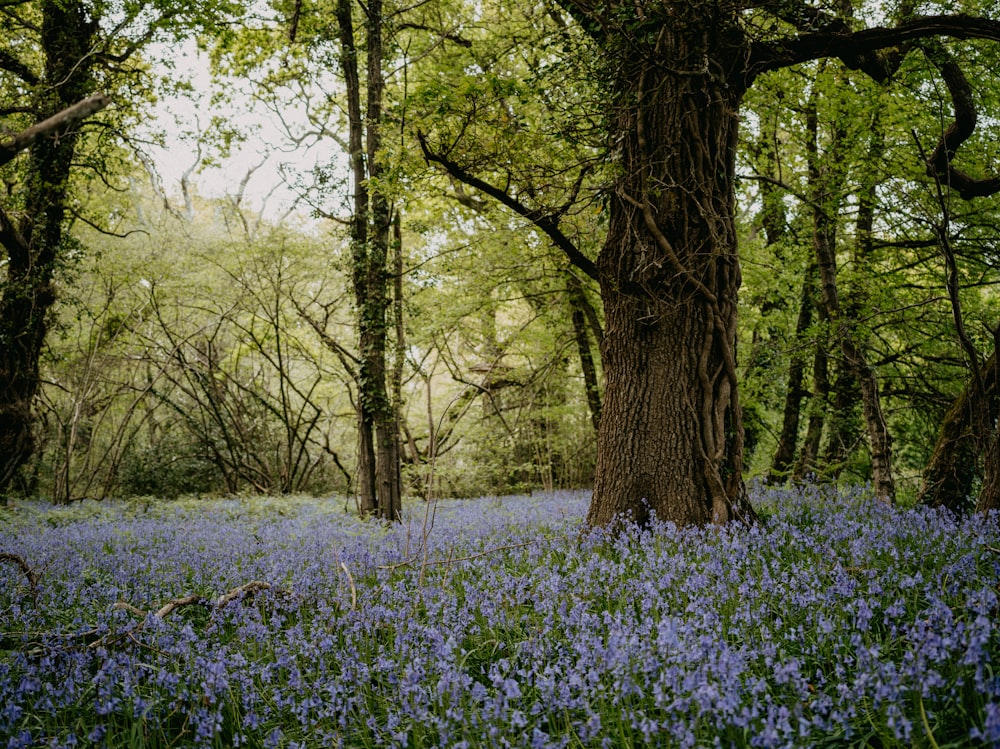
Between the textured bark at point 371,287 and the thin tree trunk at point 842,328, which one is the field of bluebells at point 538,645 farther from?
the textured bark at point 371,287

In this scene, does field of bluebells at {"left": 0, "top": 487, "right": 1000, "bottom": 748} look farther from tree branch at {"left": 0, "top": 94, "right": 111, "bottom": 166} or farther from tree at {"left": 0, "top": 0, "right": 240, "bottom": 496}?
tree at {"left": 0, "top": 0, "right": 240, "bottom": 496}

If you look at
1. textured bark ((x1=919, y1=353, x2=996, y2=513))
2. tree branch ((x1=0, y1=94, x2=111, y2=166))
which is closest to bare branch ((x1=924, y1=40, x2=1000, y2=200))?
textured bark ((x1=919, y1=353, x2=996, y2=513))

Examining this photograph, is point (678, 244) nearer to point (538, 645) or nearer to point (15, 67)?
point (538, 645)

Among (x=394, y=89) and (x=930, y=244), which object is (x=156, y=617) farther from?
(x=394, y=89)

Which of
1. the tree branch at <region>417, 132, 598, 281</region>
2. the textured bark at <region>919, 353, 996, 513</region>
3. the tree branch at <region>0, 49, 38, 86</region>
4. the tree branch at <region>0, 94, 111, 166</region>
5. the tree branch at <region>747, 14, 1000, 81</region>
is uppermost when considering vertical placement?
the tree branch at <region>0, 49, 38, 86</region>

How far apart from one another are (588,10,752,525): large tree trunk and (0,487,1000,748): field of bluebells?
526mm

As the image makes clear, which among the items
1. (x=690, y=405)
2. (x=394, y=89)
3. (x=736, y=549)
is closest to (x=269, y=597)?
(x=736, y=549)

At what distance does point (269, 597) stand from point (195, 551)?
208cm

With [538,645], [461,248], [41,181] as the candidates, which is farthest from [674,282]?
[41,181]

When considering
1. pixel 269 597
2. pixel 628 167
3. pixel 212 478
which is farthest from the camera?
pixel 212 478

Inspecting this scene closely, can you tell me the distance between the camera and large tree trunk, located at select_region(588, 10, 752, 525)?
470cm

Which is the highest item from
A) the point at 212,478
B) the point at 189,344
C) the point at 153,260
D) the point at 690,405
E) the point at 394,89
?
the point at 394,89

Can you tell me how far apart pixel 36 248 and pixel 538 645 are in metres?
11.2

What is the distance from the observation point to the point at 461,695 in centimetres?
218
